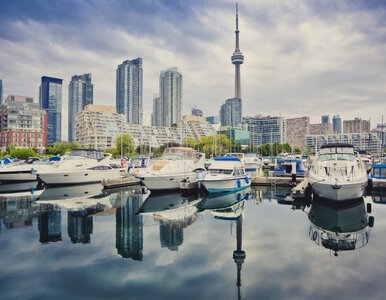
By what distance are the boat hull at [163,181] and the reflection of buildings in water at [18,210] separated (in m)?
9.57

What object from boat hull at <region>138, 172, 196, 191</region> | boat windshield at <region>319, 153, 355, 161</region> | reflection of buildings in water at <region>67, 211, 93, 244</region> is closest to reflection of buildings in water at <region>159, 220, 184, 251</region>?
reflection of buildings in water at <region>67, 211, 93, 244</region>

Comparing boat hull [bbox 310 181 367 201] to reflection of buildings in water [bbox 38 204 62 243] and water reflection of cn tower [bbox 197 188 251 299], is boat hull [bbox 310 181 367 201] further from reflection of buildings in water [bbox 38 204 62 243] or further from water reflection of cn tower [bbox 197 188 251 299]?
reflection of buildings in water [bbox 38 204 62 243]

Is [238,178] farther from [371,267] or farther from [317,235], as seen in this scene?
[371,267]

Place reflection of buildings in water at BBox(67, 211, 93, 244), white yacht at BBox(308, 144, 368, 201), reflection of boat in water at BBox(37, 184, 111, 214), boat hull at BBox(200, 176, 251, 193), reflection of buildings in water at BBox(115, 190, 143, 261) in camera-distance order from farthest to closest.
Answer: boat hull at BBox(200, 176, 251, 193)
reflection of boat in water at BBox(37, 184, 111, 214)
white yacht at BBox(308, 144, 368, 201)
reflection of buildings in water at BBox(67, 211, 93, 244)
reflection of buildings in water at BBox(115, 190, 143, 261)

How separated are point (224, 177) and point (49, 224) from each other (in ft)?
48.2

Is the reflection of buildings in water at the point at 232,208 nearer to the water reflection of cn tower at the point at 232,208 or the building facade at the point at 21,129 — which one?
the water reflection of cn tower at the point at 232,208

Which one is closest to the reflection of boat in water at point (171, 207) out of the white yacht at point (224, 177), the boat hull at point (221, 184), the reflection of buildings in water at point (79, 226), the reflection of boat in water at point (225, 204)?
the reflection of boat in water at point (225, 204)

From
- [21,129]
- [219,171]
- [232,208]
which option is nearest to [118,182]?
[219,171]

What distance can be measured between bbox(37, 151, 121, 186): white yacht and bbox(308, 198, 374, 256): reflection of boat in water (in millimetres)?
26345

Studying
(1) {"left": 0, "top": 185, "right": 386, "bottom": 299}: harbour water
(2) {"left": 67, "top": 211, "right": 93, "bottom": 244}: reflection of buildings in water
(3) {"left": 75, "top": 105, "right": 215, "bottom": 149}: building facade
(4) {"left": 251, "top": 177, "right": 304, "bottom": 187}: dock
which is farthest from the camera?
(3) {"left": 75, "top": 105, "right": 215, "bottom": 149}: building facade

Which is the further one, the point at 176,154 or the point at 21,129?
the point at 21,129

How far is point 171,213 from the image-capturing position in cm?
2016

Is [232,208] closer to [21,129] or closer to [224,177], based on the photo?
[224,177]

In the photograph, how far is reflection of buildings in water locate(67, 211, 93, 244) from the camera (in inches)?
575
